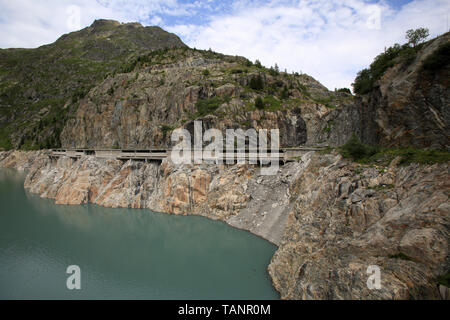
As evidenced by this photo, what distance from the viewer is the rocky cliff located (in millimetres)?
8719

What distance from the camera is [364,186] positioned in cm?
1359

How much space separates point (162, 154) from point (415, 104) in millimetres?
29715

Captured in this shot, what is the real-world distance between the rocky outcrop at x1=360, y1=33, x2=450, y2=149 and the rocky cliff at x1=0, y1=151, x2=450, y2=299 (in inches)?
119

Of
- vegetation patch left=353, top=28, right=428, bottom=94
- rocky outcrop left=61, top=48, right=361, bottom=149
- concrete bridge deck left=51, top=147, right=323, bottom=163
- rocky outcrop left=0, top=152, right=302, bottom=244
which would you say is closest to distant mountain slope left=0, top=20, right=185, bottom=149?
rocky outcrop left=61, top=48, right=361, bottom=149

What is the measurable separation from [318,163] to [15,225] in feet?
118

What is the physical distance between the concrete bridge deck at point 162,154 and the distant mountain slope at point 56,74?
1507 inches

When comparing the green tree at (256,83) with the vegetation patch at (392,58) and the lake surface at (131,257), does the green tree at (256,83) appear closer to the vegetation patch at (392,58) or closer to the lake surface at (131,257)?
the vegetation patch at (392,58)

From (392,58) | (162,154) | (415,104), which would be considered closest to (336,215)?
(415,104)

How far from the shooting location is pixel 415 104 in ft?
46.8

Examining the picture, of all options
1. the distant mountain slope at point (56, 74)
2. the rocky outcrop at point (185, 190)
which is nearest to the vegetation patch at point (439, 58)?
the rocky outcrop at point (185, 190)

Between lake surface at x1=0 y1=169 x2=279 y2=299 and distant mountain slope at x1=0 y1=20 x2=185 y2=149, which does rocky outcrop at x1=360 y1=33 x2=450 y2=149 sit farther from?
distant mountain slope at x1=0 y1=20 x2=185 y2=149

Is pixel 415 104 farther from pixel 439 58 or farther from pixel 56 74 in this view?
pixel 56 74

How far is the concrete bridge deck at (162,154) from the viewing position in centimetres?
2645
